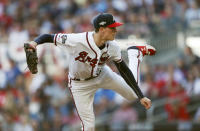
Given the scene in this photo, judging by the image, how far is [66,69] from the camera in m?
14.9

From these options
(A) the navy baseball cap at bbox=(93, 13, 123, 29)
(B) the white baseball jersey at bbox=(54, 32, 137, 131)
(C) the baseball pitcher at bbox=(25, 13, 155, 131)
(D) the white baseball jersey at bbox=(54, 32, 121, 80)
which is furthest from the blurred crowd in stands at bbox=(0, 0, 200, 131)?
(A) the navy baseball cap at bbox=(93, 13, 123, 29)

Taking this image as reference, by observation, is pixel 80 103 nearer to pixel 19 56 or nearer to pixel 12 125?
pixel 12 125

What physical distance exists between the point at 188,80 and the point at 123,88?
4.16m

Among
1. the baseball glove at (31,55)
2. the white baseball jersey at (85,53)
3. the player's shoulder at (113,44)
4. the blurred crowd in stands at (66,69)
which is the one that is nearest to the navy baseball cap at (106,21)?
the white baseball jersey at (85,53)

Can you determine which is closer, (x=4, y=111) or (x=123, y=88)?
(x=123, y=88)

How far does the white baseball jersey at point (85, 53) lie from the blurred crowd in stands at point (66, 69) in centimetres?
415

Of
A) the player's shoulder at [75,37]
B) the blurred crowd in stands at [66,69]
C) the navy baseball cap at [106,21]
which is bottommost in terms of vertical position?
the blurred crowd in stands at [66,69]

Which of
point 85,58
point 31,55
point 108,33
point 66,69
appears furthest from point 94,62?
point 66,69

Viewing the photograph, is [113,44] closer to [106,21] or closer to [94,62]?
[94,62]

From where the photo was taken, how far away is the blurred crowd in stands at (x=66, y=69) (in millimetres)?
12961

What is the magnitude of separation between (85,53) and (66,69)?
6.68m

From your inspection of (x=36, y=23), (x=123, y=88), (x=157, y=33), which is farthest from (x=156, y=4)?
(x=123, y=88)

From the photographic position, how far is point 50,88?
565 inches

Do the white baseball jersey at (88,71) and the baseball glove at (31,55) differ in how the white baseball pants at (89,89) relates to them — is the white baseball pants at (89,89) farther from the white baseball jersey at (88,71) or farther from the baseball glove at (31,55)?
the baseball glove at (31,55)
